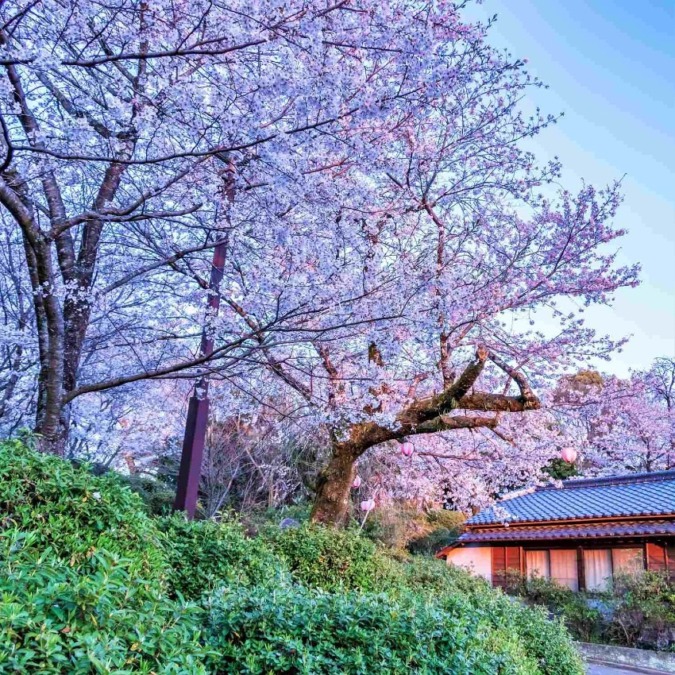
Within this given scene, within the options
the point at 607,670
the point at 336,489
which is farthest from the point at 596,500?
the point at 336,489

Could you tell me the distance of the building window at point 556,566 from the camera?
13.5 meters

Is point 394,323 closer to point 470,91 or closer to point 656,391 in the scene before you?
point 470,91

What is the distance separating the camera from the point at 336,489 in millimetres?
8078

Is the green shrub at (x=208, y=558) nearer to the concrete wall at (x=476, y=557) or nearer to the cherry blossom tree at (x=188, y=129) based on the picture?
the cherry blossom tree at (x=188, y=129)

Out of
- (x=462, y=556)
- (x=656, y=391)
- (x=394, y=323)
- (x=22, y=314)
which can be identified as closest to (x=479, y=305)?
(x=394, y=323)

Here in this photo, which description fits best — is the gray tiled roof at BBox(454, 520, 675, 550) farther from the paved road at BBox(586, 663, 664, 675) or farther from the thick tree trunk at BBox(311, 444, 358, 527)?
the thick tree trunk at BBox(311, 444, 358, 527)

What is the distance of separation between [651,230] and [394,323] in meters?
7.95

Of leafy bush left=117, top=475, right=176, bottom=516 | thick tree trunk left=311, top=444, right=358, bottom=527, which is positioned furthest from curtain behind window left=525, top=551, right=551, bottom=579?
leafy bush left=117, top=475, right=176, bottom=516

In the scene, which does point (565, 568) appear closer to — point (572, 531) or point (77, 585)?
point (572, 531)

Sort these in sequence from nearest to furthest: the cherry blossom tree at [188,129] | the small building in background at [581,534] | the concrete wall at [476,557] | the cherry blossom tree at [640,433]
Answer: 1. the cherry blossom tree at [188,129]
2. the small building in background at [581,534]
3. the concrete wall at [476,557]
4. the cherry blossom tree at [640,433]

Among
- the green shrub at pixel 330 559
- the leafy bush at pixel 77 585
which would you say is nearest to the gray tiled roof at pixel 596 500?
the green shrub at pixel 330 559

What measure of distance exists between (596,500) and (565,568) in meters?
2.16

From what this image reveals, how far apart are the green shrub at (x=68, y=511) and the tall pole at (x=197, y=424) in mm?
2752

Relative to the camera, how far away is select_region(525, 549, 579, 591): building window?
1350 cm
